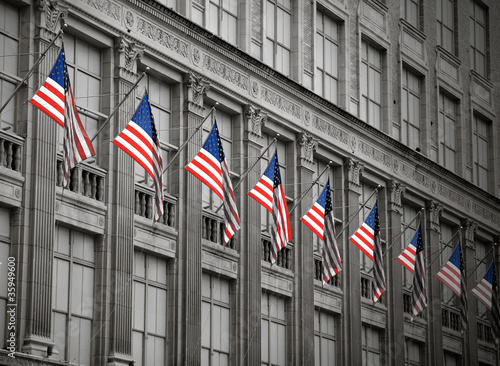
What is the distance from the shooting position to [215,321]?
1464 inches

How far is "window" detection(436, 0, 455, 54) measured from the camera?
5775 centimetres

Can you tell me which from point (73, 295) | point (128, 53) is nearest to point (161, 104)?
point (128, 53)

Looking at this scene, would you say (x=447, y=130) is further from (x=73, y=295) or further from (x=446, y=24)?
(x=73, y=295)

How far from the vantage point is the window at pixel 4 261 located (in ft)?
94.3

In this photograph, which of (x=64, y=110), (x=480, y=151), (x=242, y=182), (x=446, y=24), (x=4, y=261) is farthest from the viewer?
(x=480, y=151)

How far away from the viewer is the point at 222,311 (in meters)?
37.7

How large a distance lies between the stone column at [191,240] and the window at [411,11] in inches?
745

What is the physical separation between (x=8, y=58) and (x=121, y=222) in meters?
5.81

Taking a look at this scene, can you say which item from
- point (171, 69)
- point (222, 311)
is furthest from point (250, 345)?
point (171, 69)

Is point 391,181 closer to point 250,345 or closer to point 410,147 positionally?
point 410,147

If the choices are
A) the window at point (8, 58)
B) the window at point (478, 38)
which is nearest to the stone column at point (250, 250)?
the window at point (8, 58)

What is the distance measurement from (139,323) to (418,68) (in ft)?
Answer: 81.9

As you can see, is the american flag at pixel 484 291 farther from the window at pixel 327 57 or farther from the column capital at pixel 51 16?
the column capital at pixel 51 16

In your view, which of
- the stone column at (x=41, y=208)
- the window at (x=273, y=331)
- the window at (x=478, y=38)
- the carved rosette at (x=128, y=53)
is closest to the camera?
the stone column at (x=41, y=208)
